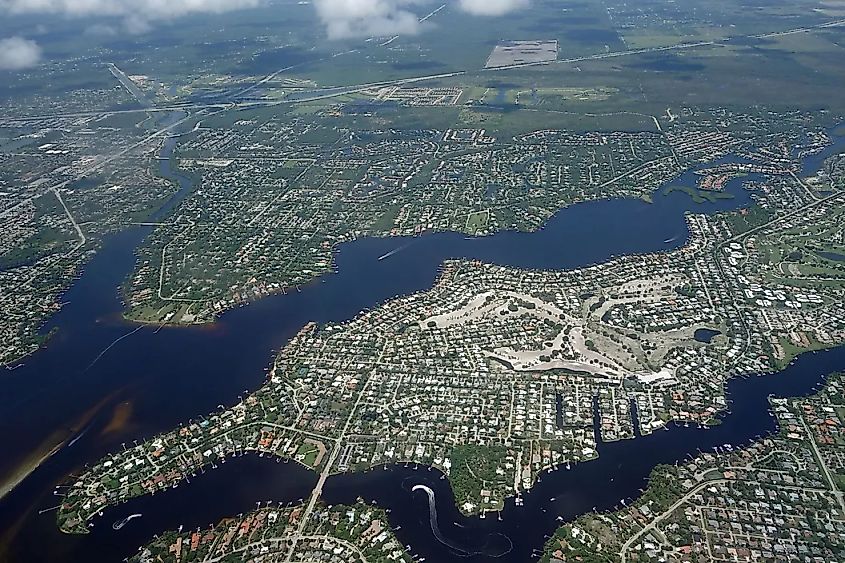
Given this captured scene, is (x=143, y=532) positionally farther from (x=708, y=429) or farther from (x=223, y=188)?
(x=223, y=188)

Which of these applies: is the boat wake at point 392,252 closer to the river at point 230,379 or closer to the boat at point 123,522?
the river at point 230,379

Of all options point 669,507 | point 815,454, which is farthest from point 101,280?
point 815,454

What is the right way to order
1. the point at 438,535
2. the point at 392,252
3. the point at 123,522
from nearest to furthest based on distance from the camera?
the point at 438,535 < the point at 123,522 < the point at 392,252

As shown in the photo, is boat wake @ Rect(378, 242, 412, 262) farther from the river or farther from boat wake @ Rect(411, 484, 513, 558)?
boat wake @ Rect(411, 484, 513, 558)

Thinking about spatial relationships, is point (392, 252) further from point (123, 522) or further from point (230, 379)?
point (123, 522)

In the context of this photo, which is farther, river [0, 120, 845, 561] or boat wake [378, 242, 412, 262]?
boat wake [378, 242, 412, 262]

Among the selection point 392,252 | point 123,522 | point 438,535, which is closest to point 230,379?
point 123,522

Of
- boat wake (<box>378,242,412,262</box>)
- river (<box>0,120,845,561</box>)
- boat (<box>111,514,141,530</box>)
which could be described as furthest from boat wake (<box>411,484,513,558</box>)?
boat wake (<box>378,242,412,262</box>)

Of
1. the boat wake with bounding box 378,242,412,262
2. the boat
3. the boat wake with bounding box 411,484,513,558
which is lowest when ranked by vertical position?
the boat wake with bounding box 411,484,513,558

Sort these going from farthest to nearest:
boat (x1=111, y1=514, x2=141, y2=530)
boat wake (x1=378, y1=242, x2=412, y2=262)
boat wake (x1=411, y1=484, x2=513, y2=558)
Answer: boat wake (x1=378, y1=242, x2=412, y2=262) < boat (x1=111, y1=514, x2=141, y2=530) < boat wake (x1=411, y1=484, x2=513, y2=558)
